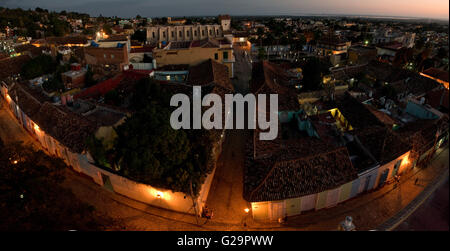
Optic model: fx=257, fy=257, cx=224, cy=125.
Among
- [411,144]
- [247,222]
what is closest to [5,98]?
[247,222]

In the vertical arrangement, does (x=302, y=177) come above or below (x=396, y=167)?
above

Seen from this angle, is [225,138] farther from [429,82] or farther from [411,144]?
[429,82]

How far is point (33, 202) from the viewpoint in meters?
10.5

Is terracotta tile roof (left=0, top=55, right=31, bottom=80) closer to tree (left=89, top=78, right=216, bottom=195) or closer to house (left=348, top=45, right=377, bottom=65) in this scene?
tree (left=89, top=78, right=216, bottom=195)

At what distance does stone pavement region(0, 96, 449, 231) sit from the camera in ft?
44.2

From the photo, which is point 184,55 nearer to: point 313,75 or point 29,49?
point 313,75

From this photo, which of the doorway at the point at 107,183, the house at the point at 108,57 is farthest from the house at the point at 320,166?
the house at the point at 108,57

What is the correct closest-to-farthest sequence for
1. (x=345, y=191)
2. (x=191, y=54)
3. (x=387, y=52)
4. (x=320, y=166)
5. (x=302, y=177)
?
(x=302, y=177) < (x=320, y=166) < (x=345, y=191) < (x=191, y=54) < (x=387, y=52)

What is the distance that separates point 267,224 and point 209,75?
57.8 ft

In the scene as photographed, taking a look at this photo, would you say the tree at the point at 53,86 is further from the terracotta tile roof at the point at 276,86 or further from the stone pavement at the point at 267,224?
the terracotta tile roof at the point at 276,86

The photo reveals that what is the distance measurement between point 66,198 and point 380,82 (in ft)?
112

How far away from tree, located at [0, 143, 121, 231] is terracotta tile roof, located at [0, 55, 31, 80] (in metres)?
24.6

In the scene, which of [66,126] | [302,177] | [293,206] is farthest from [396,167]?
[66,126]
